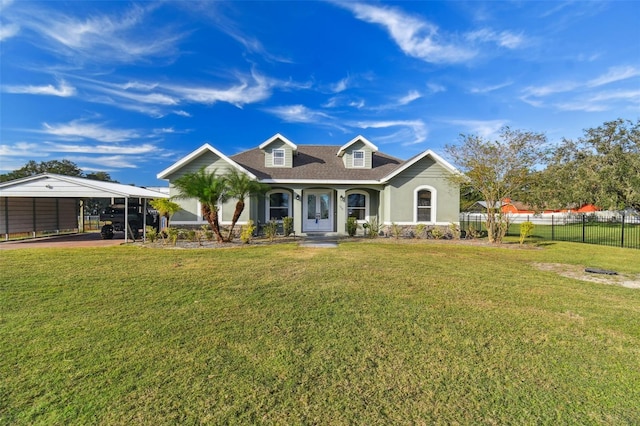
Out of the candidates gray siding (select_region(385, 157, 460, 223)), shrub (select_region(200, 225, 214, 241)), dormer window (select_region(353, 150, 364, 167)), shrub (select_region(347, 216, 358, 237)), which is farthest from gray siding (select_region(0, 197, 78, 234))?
gray siding (select_region(385, 157, 460, 223))

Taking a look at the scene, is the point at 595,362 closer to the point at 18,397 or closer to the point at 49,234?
the point at 18,397

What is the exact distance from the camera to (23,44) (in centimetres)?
1217

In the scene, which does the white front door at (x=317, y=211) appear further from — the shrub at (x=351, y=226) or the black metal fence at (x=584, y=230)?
the black metal fence at (x=584, y=230)

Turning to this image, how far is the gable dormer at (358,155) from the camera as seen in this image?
1846 centimetres

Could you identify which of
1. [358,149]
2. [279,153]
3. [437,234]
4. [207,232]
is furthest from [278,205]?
[437,234]

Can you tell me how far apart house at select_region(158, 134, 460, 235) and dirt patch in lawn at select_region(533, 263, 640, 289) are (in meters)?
7.58

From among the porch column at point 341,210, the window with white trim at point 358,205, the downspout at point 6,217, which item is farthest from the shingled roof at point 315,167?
the downspout at point 6,217

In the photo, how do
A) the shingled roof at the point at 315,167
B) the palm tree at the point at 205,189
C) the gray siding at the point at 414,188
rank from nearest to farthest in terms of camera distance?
the palm tree at the point at 205,189 → the gray siding at the point at 414,188 → the shingled roof at the point at 315,167

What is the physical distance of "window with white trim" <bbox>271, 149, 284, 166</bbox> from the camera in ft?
59.7

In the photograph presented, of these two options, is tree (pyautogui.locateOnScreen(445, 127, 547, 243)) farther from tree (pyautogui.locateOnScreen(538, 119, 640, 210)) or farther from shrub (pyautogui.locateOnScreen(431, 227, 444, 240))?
tree (pyautogui.locateOnScreen(538, 119, 640, 210))

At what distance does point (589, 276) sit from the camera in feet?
26.9

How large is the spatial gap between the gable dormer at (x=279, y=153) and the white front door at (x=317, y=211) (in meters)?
2.24

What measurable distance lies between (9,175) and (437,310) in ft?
181

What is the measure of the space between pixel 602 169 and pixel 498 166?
24419 mm
